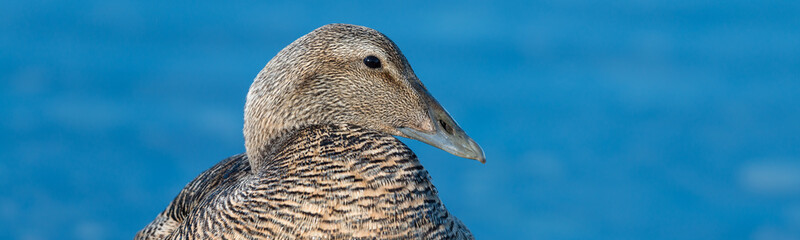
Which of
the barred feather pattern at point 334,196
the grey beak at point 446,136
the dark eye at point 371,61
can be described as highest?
the dark eye at point 371,61

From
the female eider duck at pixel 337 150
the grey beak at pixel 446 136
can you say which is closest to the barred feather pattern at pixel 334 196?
the female eider duck at pixel 337 150

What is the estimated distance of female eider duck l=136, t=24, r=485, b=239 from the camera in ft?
7.87

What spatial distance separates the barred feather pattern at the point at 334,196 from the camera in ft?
7.85

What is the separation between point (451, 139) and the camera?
2656 mm

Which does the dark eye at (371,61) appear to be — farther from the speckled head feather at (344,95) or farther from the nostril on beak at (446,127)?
the nostril on beak at (446,127)

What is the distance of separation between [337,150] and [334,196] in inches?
5.4

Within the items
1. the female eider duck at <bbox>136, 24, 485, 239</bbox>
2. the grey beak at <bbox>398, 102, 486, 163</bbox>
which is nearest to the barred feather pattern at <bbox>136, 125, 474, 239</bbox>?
the female eider duck at <bbox>136, 24, 485, 239</bbox>

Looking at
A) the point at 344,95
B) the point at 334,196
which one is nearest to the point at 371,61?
the point at 344,95

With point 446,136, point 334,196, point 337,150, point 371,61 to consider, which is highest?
point 371,61

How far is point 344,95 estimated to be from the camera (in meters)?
2.61

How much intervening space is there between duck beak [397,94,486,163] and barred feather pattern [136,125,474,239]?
16cm

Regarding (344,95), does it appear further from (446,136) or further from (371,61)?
(446,136)

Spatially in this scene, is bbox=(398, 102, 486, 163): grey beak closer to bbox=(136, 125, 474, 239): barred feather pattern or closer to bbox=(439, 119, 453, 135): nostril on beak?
bbox=(439, 119, 453, 135): nostril on beak

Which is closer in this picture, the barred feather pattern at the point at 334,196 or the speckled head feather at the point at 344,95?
the barred feather pattern at the point at 334,196
